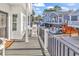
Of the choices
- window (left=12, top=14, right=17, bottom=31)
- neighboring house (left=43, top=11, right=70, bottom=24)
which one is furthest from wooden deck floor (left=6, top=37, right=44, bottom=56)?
window (left=12, top=14, right=17, bottom=31)

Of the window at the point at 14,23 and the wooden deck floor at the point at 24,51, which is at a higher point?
the window at the point at 14,23

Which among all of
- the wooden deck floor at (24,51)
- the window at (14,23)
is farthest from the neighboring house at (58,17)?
the window at (14,23)

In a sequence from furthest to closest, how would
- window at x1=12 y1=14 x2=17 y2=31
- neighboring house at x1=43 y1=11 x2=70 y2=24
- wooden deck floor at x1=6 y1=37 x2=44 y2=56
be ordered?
window at x1=12 y1=14 x2=17 y2=31 → wooden deck floor at x1=6 y1=37 x2=44 y2=56 → neighboring house at x1=43 y1=11 x2=70 y2=24

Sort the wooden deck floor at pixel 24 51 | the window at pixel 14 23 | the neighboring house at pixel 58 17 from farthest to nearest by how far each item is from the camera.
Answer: the window at pixel 14 23 < the wooden deck floor at pixel 24 51 < the neighboring house at pixel 58 17

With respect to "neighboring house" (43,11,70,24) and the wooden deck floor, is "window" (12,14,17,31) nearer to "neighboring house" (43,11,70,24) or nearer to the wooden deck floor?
the wooden deck floor

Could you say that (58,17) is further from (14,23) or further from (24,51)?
(14,23)

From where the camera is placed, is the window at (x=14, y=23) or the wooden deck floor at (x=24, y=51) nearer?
the wooden deck floor at (x=24, y=51)

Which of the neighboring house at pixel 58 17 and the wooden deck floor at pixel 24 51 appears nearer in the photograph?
the neighboring house at pixel 58 17

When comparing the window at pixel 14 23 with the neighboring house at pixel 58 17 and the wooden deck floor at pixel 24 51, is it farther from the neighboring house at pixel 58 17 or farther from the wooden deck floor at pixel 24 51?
the neighboring house at pixel 58 17

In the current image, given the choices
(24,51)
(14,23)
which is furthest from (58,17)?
(14,23)

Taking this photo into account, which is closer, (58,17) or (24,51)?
(58,17)

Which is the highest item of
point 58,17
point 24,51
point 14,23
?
point 58,17

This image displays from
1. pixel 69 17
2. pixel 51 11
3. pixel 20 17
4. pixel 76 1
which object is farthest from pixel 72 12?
pixel 20 17

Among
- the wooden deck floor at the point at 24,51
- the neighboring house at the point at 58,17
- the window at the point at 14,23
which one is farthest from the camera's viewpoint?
the window at the point at 14,23
